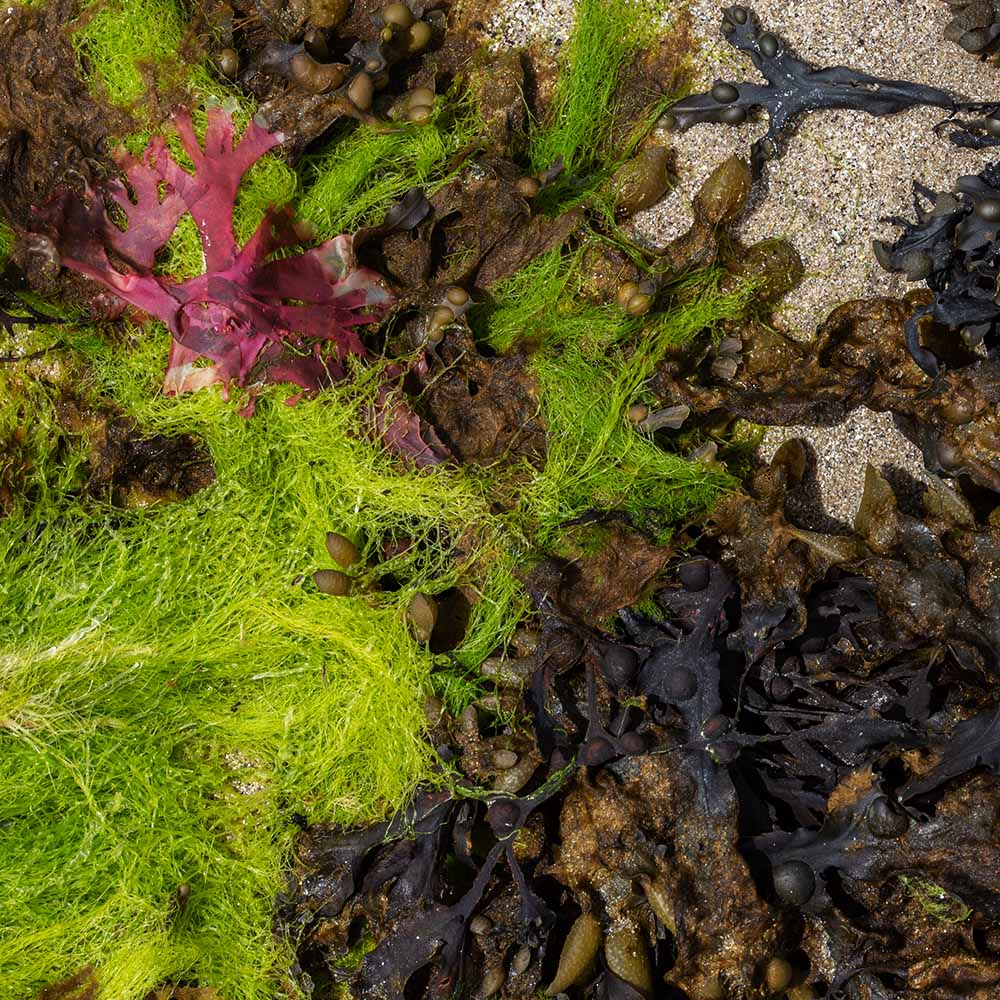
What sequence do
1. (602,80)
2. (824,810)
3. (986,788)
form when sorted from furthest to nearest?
(602,80) < (824,810) < (986,788)

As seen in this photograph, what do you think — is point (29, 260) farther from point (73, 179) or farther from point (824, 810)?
point (824, 810)

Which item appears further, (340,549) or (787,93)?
(787,93)

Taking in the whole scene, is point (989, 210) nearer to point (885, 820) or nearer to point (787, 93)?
point (787, 93)

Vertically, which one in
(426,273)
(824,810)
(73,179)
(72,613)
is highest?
(426,273)

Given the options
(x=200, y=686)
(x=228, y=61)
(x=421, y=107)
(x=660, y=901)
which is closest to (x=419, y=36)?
(x=421, y=107)

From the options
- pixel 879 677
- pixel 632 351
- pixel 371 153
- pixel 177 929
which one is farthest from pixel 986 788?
pixel 371 153

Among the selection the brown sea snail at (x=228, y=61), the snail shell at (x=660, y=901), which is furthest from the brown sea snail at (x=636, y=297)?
the snail shell at (x=660, y=901)

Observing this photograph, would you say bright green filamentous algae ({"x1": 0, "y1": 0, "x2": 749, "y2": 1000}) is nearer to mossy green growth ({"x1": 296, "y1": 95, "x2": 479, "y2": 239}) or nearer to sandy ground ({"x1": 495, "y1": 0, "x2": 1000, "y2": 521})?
mossy green growth ({"x1": 296, "y1": 95, "x2": 479, "y2": 239})
